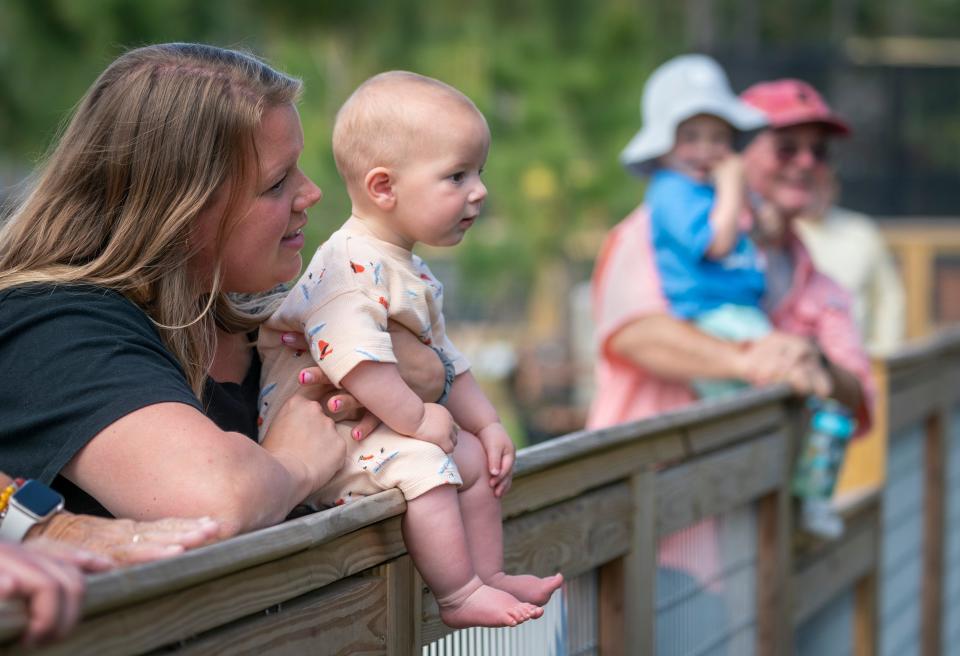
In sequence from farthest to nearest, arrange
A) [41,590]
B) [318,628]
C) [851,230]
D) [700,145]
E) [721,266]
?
[851,230] < [700,145] < [721,266] < [318,628] < [41,590]

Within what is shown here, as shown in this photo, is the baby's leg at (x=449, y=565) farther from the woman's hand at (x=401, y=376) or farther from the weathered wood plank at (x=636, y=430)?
the weathered wood plank at (x=636, y=430)

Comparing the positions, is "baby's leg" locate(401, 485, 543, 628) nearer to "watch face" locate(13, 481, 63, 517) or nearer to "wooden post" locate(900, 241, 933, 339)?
"watch face" locate(13, 481, 63, 517)

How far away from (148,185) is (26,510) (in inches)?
15.9

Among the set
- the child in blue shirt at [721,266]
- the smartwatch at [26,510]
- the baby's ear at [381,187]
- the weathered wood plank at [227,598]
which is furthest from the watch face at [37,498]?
the child in blue shirt at [721,266]

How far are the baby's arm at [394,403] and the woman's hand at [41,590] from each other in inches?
22.8

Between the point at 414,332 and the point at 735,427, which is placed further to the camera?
the point at 735,427

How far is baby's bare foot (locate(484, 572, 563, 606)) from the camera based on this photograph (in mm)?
1729

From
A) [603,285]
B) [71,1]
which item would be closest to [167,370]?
[603,285]

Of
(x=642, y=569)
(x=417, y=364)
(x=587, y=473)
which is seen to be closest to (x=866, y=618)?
(x=642, y=569)

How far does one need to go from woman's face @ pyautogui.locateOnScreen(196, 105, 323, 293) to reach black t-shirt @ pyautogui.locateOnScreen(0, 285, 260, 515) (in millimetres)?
162

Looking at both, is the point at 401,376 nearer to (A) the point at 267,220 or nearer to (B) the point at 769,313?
(A) the point at 267,220

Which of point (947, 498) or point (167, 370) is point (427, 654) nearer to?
point (167, 370)

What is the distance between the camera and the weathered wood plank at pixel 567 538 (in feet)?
6.38

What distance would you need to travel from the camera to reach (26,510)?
135 cm
